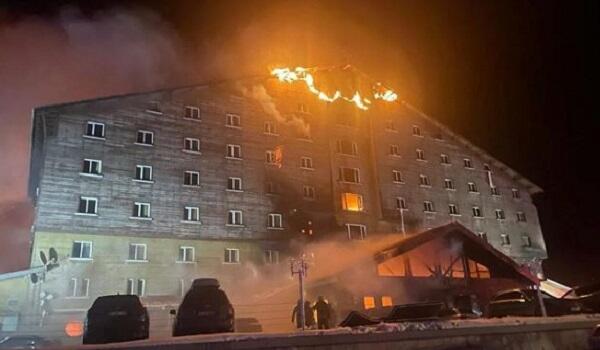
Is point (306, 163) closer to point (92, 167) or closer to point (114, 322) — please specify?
point (92, 167)

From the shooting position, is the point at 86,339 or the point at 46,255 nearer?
the point at 86,339

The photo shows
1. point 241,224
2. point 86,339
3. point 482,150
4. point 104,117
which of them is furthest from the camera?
point 482,150

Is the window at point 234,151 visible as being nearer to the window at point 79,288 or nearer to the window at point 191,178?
the window at point 191,178

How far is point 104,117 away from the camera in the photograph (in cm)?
3247

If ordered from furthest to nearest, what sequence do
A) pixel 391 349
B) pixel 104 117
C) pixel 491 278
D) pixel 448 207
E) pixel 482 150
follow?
pixel 482 150
pixel 448 207
pixel 104 117
pixel 491 278
pixel 391 349

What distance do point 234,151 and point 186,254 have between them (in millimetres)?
9067

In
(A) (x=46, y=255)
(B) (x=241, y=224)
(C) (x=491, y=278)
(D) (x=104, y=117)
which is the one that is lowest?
(C) (x=491, y=278)

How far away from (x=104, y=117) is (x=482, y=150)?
37340 mm

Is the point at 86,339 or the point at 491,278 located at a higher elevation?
the point at 491,278

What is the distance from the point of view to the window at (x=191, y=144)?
3503cm

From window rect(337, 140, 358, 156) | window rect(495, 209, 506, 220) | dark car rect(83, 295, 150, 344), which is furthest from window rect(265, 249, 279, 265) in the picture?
window rect(495, 209, 506, 220)

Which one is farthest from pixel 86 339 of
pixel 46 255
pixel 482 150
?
pixel 482 150

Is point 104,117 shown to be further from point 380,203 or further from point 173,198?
point 380,203

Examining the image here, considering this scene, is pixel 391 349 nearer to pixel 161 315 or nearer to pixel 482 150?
pixel 161 315
